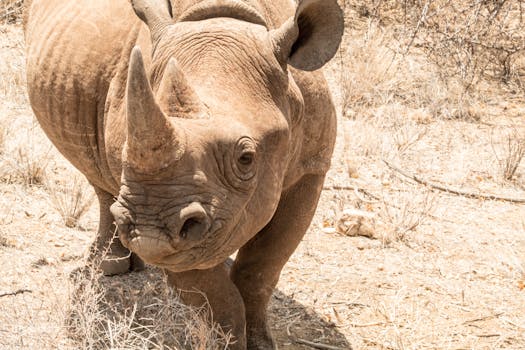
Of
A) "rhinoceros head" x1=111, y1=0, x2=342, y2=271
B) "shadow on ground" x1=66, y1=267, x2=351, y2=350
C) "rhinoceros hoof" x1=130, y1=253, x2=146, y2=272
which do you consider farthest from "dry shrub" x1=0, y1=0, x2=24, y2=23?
"rhinoceros head" x1=111, y1=0, x2=342, y2=271

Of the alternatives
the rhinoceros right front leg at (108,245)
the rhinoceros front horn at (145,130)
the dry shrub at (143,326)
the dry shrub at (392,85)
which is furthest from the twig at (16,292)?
the dry shrub at (392,85)

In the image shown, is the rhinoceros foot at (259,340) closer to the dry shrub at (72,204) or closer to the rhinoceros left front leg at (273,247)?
the rhinoceros left front leg at (273,247)

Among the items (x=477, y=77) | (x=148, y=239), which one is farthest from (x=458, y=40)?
(x=148, y=239)

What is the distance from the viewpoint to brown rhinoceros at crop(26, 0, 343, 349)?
2.63 meters

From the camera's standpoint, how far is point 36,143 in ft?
22.2

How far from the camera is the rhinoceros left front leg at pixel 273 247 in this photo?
398 cm

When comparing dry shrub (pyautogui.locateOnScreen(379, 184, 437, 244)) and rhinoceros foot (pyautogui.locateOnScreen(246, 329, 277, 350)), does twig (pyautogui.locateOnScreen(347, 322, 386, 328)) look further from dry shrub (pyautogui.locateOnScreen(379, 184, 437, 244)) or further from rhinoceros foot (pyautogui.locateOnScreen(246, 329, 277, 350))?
dry shrub (pyautogui.locateOnScreen(379, 184, 437, 244))

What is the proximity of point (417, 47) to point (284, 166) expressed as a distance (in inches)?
279

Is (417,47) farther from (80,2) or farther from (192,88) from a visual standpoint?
(192,88)

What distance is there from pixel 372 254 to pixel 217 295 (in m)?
1.96

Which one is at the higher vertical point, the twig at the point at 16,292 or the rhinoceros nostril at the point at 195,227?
the rhinoceros nostril at the point at 195,227

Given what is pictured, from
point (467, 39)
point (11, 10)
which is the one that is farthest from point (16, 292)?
point (467, 39)

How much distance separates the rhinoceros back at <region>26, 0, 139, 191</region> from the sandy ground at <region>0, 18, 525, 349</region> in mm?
722

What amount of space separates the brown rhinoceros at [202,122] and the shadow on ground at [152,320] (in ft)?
0.59
